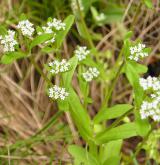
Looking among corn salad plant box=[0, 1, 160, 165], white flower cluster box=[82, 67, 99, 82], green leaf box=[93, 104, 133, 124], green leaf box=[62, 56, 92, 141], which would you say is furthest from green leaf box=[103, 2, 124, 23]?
green leaf box=[93, 104, 133, 124]

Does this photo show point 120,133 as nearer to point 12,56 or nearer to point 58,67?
point 58,67

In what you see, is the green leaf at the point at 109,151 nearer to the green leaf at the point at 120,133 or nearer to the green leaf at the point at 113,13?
the green leaf at the point at 120,133

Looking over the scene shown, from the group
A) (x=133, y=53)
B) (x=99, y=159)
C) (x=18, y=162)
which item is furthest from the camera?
(x=18, y=162)

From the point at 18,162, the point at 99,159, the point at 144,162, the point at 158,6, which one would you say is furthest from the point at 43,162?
the point at 158,6

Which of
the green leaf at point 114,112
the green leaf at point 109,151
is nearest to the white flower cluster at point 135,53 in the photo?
the green leaf at point 114,112

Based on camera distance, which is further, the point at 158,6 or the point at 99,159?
the point at 158,6

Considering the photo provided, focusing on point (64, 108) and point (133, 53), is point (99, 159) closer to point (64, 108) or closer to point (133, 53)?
point (64, 108)

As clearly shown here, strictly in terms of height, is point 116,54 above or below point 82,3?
below

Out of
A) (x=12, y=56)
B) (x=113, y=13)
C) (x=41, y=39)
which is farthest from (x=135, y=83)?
(x=113, y=13)
